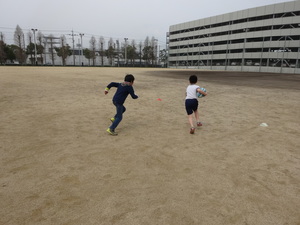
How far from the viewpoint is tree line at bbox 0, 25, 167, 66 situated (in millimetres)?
60531

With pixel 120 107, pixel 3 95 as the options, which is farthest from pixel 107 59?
pixel 120 107

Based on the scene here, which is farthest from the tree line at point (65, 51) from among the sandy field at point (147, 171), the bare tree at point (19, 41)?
the sandy field at point (147, 171)

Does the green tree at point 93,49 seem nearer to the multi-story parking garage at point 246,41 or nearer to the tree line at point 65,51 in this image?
the tree line at point 65,51

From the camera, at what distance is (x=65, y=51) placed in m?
68.8

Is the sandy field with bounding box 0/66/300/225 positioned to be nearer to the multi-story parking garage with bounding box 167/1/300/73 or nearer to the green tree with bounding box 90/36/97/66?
the multi-story parking garage with bounding box 167/1/300/73

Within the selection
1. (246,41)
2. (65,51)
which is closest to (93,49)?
(65,51)

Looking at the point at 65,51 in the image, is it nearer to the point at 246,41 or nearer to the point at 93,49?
the point at 93,49

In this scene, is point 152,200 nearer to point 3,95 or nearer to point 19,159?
point 19,159

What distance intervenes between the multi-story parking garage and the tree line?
1913 cm

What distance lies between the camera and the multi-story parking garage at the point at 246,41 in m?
45.7

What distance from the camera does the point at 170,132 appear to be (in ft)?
17.9

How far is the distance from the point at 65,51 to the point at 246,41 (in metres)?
58.2

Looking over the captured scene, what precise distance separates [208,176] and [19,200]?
9.20 feet

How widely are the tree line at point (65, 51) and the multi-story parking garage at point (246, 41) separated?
1913 centimetres
